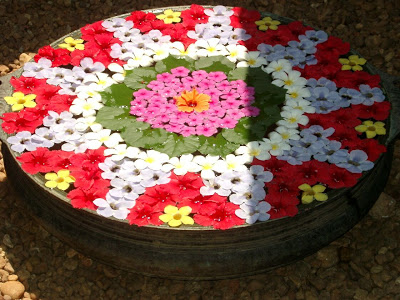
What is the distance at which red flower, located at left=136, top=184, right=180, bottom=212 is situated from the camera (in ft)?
12.0

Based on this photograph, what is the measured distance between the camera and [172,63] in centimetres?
461

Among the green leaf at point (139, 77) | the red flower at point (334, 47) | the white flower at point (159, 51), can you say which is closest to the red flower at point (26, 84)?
the green leaf at point (139, 77)

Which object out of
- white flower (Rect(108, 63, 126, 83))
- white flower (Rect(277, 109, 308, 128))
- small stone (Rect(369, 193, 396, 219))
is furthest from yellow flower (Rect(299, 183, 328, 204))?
white flower (Rect(108, 63, 126, 83))

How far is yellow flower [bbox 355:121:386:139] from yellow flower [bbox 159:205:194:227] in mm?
1194

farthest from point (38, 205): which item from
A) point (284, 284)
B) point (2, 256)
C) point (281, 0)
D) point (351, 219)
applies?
point (281, 0)

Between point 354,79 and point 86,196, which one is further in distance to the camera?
point 354,79

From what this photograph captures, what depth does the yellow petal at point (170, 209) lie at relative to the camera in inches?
142

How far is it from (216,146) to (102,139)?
652 mm

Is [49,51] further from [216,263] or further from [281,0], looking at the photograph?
[281,0]

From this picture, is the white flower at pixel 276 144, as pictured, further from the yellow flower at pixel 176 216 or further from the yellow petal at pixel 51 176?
the yellow petal at pixel 51 176

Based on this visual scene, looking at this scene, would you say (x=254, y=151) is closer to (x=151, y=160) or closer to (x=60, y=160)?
(x=151, y=160)

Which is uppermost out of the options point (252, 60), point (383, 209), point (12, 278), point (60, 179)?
point (252, 60)

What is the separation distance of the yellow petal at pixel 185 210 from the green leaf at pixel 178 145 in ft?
1.39

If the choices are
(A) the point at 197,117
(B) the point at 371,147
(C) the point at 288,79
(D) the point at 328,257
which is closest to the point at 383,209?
(D) the point at 328,257
